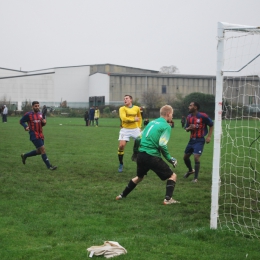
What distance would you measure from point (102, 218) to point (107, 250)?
1949 millimetres

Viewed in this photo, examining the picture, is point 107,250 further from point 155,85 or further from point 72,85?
point 72,85

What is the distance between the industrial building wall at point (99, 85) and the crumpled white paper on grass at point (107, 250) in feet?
218

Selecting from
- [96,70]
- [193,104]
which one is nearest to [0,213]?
[193,104]

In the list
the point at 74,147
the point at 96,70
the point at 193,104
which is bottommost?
the point at 74,147

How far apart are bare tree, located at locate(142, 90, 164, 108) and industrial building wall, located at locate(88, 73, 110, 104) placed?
5.71m

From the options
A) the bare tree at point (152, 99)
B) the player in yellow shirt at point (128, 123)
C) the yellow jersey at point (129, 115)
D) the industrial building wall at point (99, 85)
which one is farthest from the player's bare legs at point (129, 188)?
the industrial building wall at point (99, 85)

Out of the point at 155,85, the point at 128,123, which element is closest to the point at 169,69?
the point at 155,85

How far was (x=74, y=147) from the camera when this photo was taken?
2036cm

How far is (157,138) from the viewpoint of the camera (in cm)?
853

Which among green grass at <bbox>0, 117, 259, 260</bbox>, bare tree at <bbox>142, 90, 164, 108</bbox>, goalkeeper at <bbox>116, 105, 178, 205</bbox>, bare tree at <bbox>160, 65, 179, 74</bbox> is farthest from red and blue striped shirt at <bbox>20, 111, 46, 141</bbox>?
bare tree at <bbox>160, 65, 179, 74</bbox>

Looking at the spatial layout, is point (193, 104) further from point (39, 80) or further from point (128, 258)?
point (39, 80)

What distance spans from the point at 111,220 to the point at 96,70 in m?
74.6

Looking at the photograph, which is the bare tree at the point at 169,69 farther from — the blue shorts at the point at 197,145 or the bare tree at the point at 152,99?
the blue shorts at the point at 197,145

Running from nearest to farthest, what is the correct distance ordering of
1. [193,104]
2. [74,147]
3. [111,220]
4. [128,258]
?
[128,258] → [111,220] → [193,104] → [74,147]
